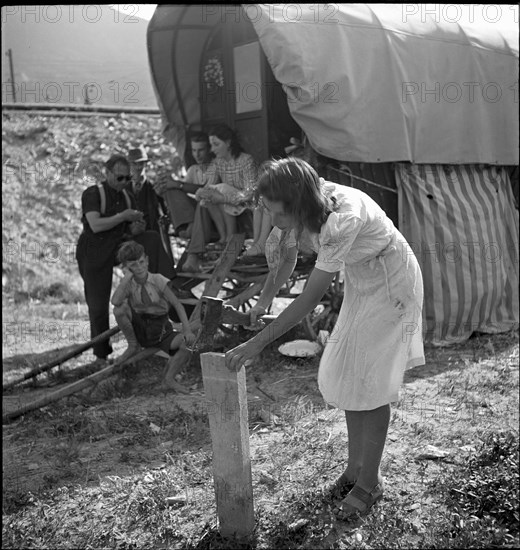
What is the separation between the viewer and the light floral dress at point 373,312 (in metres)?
3.62

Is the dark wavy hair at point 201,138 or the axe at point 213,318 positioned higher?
the dark wavy hair at point 201,138

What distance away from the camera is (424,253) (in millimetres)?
7934

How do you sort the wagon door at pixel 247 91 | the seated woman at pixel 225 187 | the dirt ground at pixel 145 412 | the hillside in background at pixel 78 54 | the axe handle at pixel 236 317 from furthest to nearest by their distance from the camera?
the wagon door at pixel 247 91 < the hillside in background at pixel 78 54 < the seated woman at pixel 225 187 < the dirt ground at pixel 145 412 < the axe handle at pixel 236 317

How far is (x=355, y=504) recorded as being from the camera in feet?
12.4

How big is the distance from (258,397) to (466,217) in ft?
11.7

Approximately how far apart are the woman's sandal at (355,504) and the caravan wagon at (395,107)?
4.06 m

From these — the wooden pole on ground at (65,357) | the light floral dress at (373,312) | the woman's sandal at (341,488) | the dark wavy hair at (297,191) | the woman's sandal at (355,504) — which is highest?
the dark wavy hair at (297,191)

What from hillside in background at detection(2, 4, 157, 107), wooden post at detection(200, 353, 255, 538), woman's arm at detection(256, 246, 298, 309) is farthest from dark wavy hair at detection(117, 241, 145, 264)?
wooden post at detection(200, 353, 255, 538)

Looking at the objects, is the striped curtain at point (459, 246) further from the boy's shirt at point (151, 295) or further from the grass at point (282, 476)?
the boy's shirt at point (151, 295)

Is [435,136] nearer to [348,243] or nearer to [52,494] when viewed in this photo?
[348,243]

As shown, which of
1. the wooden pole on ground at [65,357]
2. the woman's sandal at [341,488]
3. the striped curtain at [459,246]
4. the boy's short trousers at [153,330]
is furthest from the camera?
the striped curtain at [459,246]

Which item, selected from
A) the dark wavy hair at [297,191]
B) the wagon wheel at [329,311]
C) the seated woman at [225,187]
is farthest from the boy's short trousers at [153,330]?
the dark wavy hair at [297,191]

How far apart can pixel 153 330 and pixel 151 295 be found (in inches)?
13.0

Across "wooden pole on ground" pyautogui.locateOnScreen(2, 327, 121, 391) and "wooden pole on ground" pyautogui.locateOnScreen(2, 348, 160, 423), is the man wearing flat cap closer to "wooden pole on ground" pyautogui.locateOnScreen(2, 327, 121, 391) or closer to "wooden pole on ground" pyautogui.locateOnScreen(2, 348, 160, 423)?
"wooden pole on ground" pyautogui.locateOnScreen(2, 327, 121, 391)
